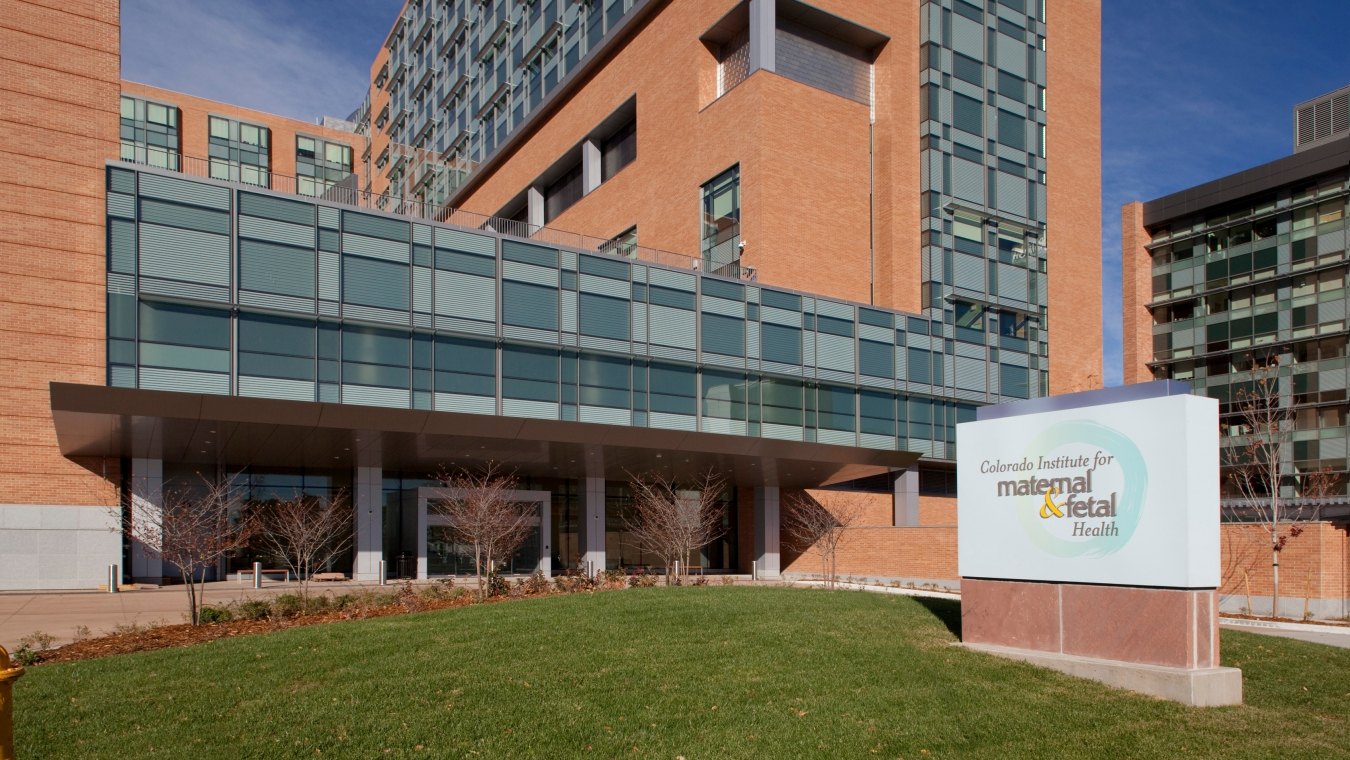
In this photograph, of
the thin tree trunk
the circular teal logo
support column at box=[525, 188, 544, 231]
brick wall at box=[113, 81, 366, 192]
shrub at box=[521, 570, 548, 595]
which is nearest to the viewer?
the circular teal logo

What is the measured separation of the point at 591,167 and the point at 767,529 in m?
21.1

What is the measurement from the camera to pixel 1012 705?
12148 mm

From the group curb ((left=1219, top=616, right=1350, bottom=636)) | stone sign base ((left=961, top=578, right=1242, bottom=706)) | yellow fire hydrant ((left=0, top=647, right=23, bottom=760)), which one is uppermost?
yellow fire hydrant ((left=0, top=647, right=23, bottom=760))

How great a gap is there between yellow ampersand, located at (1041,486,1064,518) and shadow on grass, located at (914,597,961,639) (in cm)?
272

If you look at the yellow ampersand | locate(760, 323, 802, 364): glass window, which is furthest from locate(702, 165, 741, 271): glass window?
the yellow ampersand

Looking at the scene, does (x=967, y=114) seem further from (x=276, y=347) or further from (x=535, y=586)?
(x=276, y=347)

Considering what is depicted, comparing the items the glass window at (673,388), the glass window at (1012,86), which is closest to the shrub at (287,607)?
the glass window at (673,388)

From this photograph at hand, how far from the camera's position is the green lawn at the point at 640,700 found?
10.6 metres

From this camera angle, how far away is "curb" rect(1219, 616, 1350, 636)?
73.5ft

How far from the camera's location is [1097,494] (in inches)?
561

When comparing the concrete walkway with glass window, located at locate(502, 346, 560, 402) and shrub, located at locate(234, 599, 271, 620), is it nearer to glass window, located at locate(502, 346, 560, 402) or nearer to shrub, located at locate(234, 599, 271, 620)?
shrub, located at locate(234, 599, 271, 620)

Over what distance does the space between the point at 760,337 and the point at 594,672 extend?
25769mm

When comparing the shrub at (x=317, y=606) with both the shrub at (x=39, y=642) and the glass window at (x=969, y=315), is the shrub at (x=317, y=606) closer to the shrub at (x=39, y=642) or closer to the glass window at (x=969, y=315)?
the shrub at (x=39, y=642)

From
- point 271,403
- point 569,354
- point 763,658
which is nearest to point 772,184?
point 569,354
